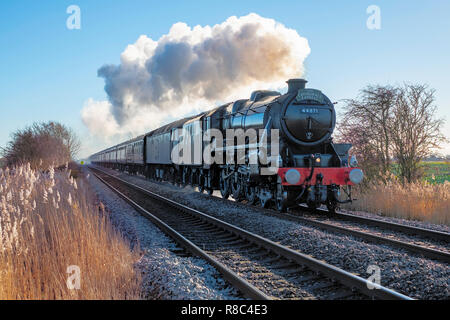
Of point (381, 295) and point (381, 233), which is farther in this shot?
point (381, 233)

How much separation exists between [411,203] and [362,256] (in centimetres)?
532

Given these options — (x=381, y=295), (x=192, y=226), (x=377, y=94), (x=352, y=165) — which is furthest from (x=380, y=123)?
(x=381, y=295)

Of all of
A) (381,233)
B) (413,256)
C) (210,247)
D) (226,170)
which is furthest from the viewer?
(226,170)

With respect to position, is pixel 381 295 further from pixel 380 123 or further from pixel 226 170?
pixel 380 123

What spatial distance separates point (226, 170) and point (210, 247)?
7.23 m

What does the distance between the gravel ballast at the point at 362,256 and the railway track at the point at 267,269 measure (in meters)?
0.55

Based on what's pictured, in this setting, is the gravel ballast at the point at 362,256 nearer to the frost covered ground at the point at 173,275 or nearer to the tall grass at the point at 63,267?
the frost covered ground at the point at 173,275

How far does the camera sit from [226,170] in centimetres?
1422

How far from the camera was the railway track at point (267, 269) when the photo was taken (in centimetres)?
453

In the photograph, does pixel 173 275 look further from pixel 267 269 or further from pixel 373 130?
pixel 373 130

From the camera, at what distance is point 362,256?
5984 mm

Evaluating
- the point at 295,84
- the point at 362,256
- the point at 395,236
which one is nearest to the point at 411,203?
the point at 395,236

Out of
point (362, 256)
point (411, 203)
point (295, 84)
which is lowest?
point (362, 256)
